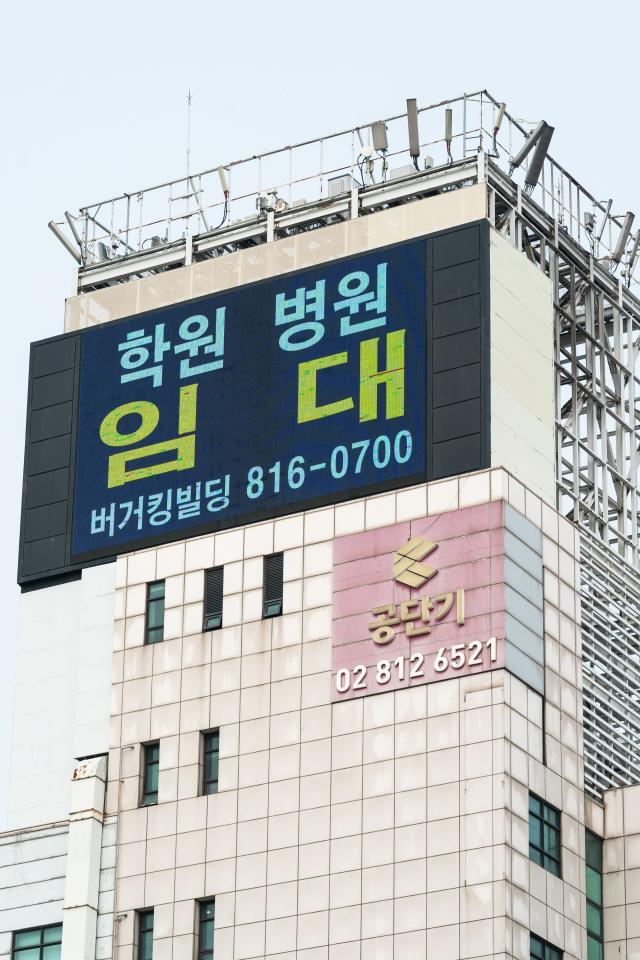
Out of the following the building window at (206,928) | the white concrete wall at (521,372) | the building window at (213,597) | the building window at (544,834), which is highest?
the white concrete wall at (521,372)

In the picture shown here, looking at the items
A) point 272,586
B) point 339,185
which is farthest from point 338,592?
point 339,185

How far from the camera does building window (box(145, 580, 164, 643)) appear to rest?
4599 inches

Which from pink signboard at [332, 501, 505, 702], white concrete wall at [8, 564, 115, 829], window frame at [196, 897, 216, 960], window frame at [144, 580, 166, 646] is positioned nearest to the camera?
pink signboard at [332, 501, 505, 702]

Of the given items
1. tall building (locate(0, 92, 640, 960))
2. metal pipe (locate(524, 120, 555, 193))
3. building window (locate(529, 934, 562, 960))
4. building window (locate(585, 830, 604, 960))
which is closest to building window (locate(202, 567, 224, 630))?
tall building (locate(0, 92, 640, 960))

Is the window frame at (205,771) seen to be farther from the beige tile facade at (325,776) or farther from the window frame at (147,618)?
the window frame at (147,618)

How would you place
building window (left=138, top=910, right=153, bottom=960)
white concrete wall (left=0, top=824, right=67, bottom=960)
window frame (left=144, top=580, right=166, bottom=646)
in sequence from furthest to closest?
1. window frame (left=144, top=580, right=166, bottom=646)
2. white concrete wall (left=0, top=824, right=67, bottom=960)
3. building window (left=138, top=910, right=153, bottom=960)

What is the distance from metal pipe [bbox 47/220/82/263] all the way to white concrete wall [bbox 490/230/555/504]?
22.6 m

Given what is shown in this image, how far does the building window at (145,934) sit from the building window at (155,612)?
1143cm

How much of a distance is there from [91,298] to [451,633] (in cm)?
2770

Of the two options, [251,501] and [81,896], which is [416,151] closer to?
[251,501]

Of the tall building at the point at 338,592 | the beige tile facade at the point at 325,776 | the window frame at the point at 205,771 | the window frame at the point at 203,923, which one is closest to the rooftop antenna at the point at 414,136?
the tall building at the point at 338,592

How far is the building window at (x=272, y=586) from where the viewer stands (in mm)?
114000

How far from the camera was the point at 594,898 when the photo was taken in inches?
4375

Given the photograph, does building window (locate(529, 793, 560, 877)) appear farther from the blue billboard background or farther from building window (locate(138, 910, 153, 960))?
building window (locate(138, 910, 153, 960))
